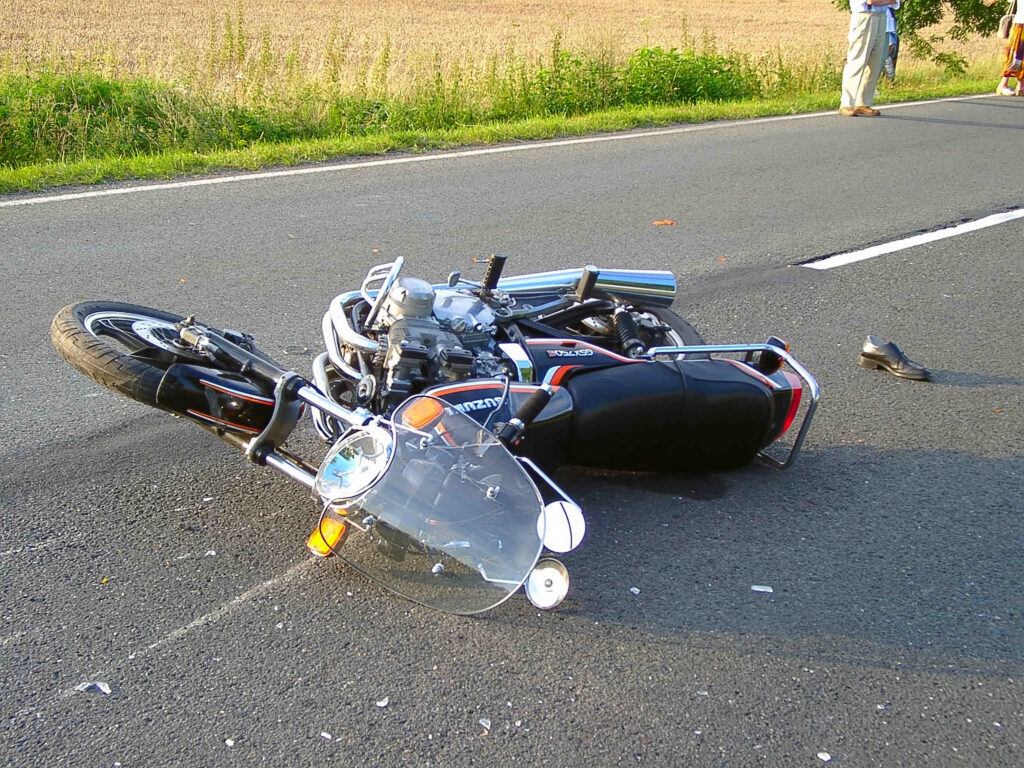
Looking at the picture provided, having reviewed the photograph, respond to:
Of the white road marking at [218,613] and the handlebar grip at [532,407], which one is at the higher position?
the handlebar grip at [532,407]

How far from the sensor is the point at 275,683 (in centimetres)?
294

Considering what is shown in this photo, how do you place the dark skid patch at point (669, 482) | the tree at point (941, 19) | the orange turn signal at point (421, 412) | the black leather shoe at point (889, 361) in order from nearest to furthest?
the orange turn signal at point (421, 412) < the dark skid patch at point (669, 482) < the black leather shoe at point (889, 361) < the tree at point (941, 19)

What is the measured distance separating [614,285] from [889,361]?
165 cm

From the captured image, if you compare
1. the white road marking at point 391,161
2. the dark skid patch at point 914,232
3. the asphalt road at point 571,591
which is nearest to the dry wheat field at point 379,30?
the white road marking at point 391,161

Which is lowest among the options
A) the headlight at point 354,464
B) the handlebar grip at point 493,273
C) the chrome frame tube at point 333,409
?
the headlight at point 354,464

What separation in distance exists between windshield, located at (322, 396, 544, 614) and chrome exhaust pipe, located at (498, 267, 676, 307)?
149 centimetres

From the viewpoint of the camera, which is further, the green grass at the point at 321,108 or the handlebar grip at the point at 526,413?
the green grass at the point at 321,108

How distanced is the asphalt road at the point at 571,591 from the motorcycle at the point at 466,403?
0.20m

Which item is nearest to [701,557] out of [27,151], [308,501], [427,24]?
[308,501]

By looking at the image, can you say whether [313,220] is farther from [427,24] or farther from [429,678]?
[427,24]

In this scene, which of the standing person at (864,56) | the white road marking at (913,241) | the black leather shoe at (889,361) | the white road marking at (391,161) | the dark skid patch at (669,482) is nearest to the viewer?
the dark skid patch at (669,482)

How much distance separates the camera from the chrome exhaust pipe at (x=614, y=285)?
4484 mm

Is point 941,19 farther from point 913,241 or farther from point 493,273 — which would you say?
point 493,273

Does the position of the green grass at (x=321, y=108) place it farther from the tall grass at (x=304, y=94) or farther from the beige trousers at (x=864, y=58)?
the beige trousers at (x=864, y=58)
